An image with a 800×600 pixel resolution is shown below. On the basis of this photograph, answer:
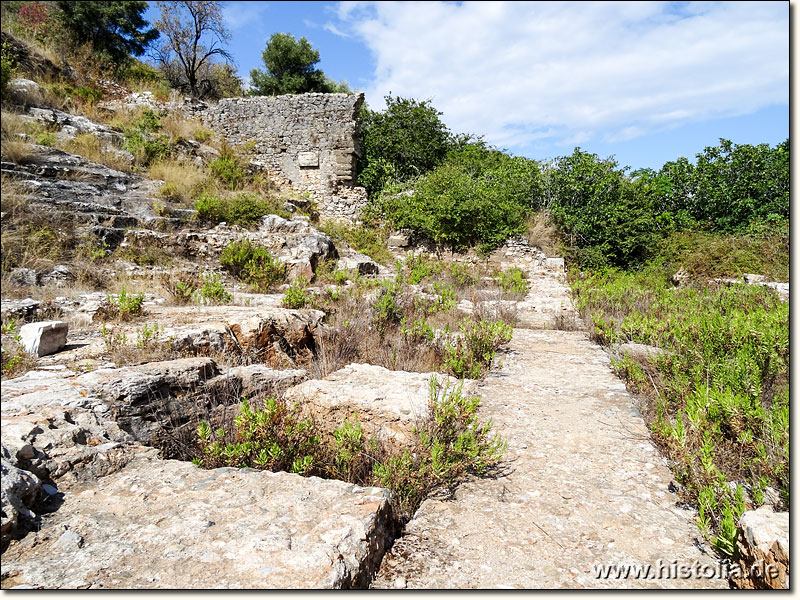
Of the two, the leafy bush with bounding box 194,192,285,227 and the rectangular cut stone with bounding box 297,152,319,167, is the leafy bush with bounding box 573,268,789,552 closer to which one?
the leafy bush with bounding box 194,192,285,227

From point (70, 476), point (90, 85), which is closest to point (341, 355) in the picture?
point (70, 476)

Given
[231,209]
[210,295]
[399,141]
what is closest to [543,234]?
[399,141]

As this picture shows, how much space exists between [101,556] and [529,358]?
4.78 m

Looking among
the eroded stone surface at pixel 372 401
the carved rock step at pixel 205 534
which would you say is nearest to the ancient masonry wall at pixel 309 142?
the eroded stone surface at pixel 372 401

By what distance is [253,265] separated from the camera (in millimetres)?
8375

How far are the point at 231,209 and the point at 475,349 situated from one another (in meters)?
7.40

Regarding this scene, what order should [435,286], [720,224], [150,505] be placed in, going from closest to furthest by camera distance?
[150,505] < [435,286] < [720,224]

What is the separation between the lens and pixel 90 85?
12.9 meters

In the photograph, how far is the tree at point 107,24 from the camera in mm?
14703

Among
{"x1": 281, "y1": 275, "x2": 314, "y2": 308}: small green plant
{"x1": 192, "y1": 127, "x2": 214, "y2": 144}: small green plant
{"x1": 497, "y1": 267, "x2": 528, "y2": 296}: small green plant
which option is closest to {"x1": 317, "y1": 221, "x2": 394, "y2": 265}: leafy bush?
{"x1": 497, "y1": 267, "x2": 528, "y2": 296}: small green plant

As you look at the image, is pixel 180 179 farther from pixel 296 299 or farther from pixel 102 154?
pixel 296 299

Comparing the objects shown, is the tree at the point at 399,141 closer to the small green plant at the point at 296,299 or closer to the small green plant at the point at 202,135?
the small green plant at the point at 202,135

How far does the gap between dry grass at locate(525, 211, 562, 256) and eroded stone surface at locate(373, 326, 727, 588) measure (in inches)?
382

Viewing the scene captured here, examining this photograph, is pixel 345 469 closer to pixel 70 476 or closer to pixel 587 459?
pixel 70 476
